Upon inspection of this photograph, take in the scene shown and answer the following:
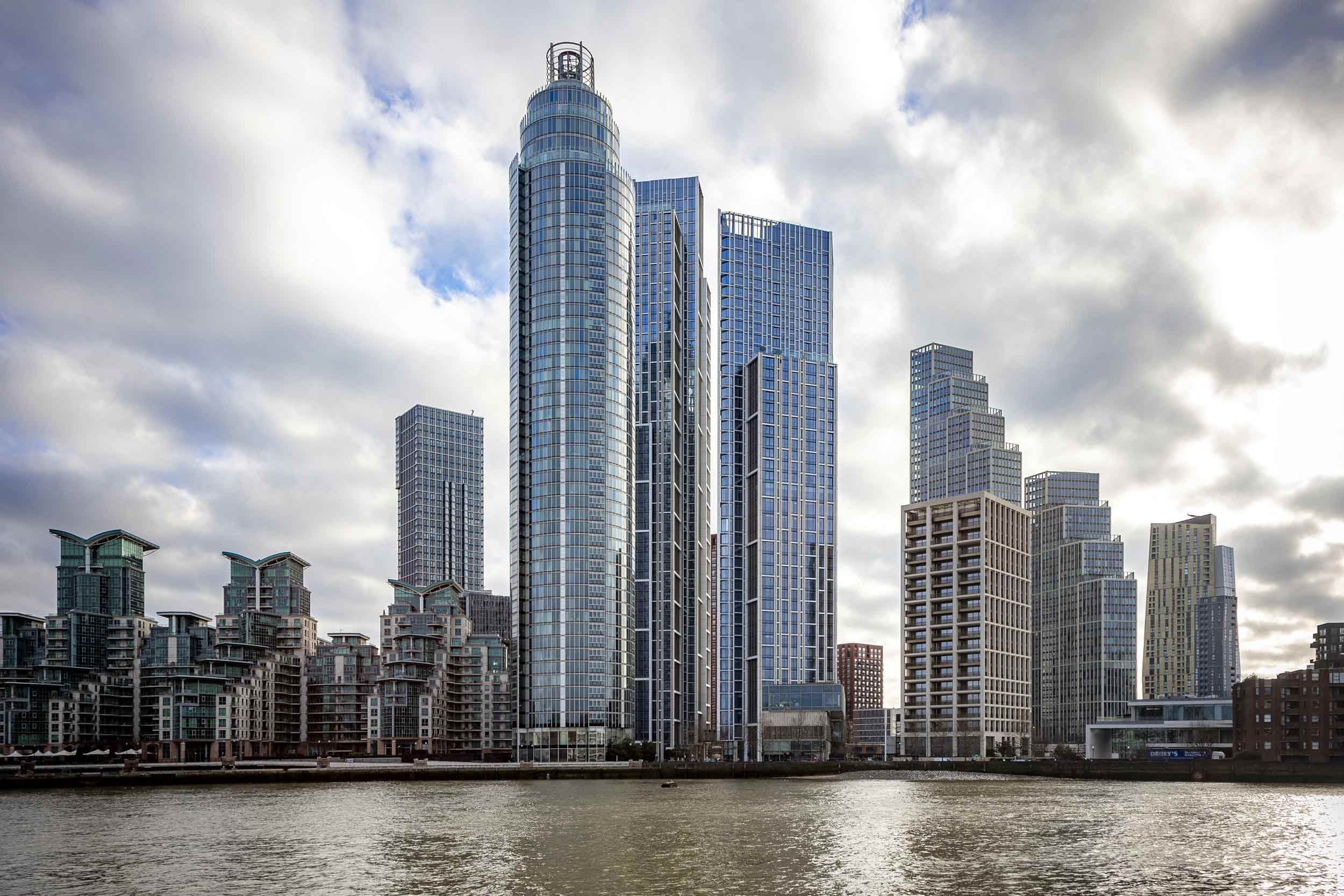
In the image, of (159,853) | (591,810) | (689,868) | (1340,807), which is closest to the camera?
(689,868)

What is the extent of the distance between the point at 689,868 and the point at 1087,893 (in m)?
24.6

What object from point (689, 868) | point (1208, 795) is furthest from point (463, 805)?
point (1208, 795)

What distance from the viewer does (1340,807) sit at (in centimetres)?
13238

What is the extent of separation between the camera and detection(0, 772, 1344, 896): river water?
70750mm

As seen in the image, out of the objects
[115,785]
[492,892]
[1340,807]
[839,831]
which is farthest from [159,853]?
[1340,807]

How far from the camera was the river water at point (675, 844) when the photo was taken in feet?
232

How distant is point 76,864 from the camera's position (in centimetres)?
8269

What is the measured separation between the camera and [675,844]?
292 ft

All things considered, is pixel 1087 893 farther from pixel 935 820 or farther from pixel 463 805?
pixel 463 805

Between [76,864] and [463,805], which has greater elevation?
[76,864]

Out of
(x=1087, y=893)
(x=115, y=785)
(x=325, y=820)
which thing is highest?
(x=1087, y=893)

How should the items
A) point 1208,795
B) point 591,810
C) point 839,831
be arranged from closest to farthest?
point 839,831, point 591,810, point 1208,795

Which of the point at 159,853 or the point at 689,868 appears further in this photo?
the point at 159,853

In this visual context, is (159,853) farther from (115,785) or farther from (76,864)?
(115,785)
